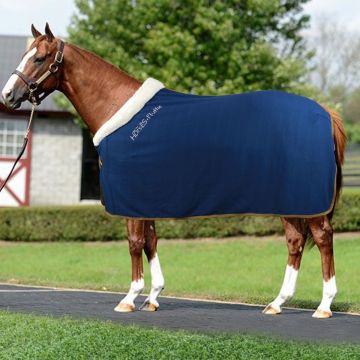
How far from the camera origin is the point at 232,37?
2388 centimetres

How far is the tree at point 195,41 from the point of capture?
23500 millimetres

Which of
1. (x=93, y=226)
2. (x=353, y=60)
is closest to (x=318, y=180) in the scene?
(x=93, y=226)

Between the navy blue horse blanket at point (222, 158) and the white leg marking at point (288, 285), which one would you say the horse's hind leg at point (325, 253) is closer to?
the navy blue horse blanket at point (222, 158)

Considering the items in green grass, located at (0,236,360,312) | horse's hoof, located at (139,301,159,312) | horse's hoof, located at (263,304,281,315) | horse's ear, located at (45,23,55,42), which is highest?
horse's ear, located at (45,23,55,42)

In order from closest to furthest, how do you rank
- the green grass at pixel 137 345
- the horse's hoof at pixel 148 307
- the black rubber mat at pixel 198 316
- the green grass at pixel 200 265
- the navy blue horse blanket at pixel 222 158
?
the green grass at pixel 137 345 < the black rubber mat at pixel 198 316 < the navy blue horse blanket at pixel 222 158 < the horse's hoof at pixel 148 307 < the green grass at pixel 200 265

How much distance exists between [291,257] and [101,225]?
12.7 m

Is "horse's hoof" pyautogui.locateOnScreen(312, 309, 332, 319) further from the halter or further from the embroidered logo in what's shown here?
the halter

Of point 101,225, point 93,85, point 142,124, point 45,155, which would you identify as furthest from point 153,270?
point 45,155

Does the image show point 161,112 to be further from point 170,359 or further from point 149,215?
point 170,359

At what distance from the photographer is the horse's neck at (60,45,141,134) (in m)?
9.02

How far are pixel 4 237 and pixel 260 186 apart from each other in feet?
47.1

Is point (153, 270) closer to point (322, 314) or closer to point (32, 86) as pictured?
point (322, 314)

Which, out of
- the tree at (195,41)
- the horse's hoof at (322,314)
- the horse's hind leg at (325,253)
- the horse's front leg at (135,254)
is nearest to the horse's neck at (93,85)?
the horse's front leg at (135,254)

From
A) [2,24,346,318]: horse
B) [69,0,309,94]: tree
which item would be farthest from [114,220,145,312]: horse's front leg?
[69,0,309,94]: tree
